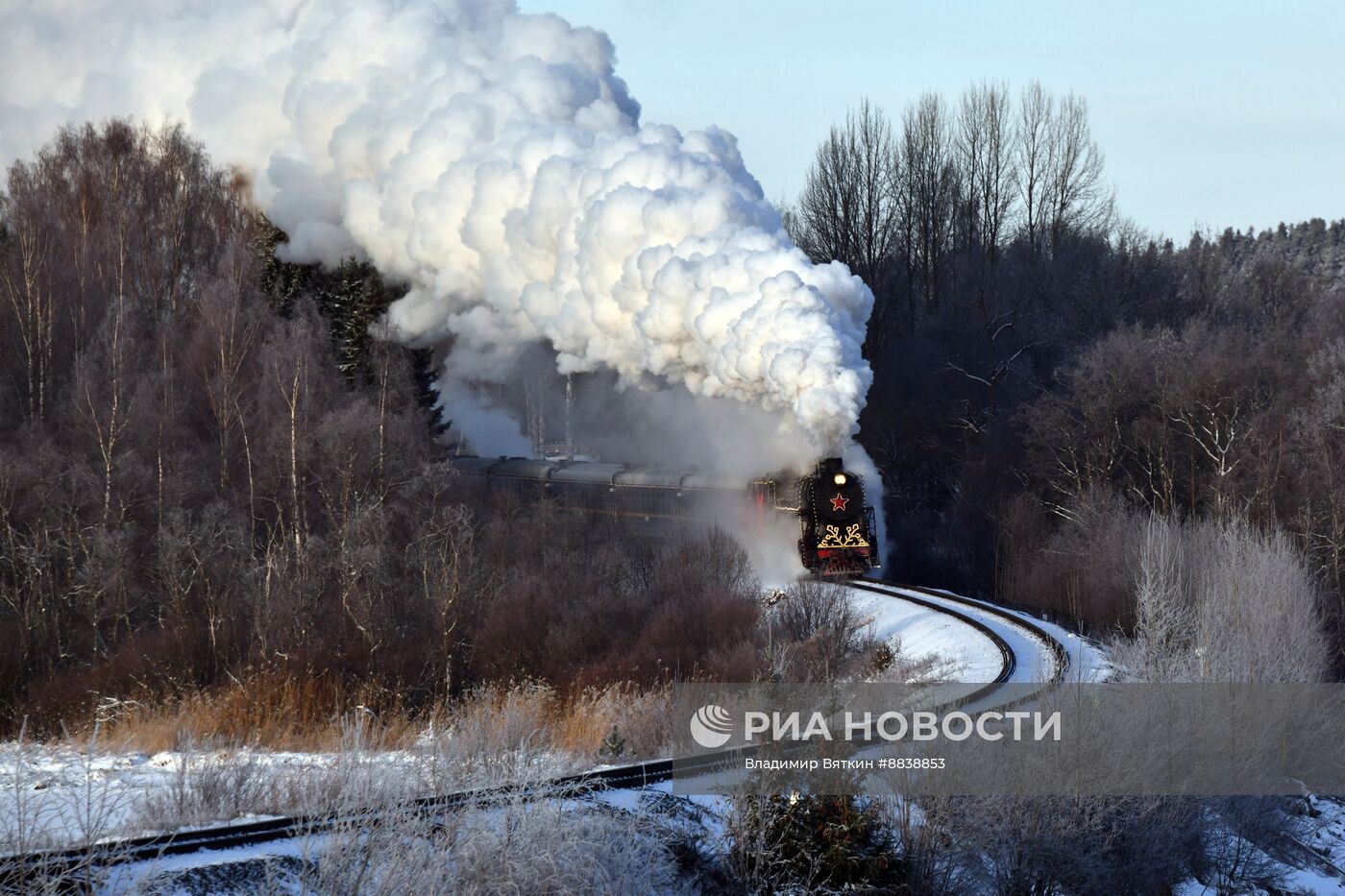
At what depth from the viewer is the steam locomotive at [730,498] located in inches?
903

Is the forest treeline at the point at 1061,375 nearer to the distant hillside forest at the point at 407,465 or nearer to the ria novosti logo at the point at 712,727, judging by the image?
the distant hillside forest at the point at 407,465

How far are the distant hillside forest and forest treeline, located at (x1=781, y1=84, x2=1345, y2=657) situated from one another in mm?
135

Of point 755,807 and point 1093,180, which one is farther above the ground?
point 1093,180

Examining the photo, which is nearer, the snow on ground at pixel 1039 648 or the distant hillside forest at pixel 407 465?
the snow on ground at pixel 1039 648

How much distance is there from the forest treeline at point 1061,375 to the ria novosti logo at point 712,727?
1137cm

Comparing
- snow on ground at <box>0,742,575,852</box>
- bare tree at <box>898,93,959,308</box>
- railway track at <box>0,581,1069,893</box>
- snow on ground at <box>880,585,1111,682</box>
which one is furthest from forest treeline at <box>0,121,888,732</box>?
bare tree at <box>898,93,959,308</box>

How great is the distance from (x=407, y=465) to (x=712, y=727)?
17.9 metres

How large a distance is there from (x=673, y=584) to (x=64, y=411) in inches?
562

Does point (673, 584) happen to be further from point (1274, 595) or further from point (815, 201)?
point (815, 201)

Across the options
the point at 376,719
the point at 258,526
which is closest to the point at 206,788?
the point at 376,719

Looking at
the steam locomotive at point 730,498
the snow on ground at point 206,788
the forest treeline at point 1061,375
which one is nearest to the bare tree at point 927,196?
the forest treeline at point 1061,375

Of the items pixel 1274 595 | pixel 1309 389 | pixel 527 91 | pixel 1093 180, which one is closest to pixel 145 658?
pixel 527 91

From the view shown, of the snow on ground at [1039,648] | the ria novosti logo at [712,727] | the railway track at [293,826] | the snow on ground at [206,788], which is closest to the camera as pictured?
the railway track at [293,826]

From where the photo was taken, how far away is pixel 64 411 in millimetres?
27156
